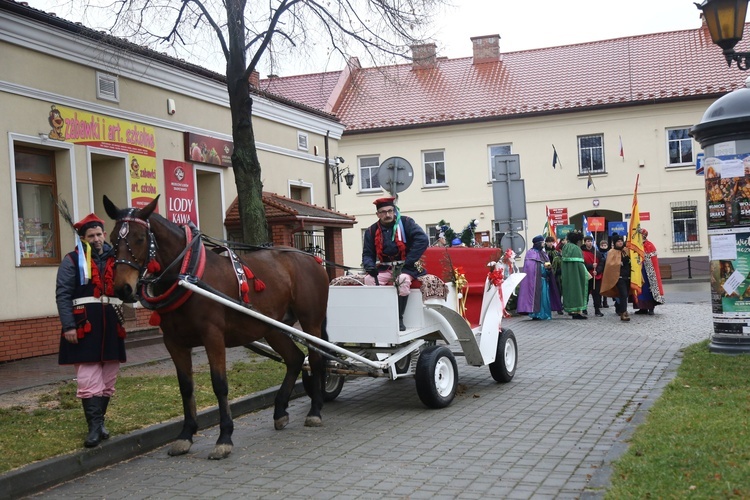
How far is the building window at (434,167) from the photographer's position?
39219mm

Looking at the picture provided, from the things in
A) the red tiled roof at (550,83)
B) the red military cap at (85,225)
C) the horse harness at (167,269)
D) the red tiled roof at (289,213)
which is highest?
the red tiled roof at (550,83)

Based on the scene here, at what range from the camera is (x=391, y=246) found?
8750mm

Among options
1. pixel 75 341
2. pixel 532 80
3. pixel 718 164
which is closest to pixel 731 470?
pixel 75 341

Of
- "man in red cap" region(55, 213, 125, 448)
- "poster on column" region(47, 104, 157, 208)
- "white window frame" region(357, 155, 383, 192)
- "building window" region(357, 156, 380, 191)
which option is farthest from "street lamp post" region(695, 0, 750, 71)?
"building window" region(357, 156, 380, 191)

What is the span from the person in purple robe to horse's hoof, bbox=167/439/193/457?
12895 millimetres

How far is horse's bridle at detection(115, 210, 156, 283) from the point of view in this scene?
21.0 ft

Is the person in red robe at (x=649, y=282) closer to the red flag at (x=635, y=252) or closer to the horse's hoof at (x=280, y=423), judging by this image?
the red flag at (x=635, y=252)

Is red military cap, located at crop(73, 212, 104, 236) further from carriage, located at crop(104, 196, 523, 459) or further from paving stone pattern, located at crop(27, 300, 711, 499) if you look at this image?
paving stone pattern, located at crop(27, 300, 711, 499)

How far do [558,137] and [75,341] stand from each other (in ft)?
109

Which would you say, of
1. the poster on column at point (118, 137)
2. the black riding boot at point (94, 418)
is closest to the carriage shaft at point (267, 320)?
the black riding boot at point (94, 418)

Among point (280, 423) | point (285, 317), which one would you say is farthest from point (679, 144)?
point (280, 423)

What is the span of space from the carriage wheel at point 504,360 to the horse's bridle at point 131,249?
4693 mm

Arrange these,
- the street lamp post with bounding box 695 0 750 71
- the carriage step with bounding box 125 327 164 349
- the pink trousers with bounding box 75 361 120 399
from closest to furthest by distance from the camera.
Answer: the pink trousers with bounding box 75 361 120 399, the street lamp post with bounding box 695 0 750 71, the carriage step with bounding box 125 327 164 349

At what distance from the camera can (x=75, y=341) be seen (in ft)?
22.1
